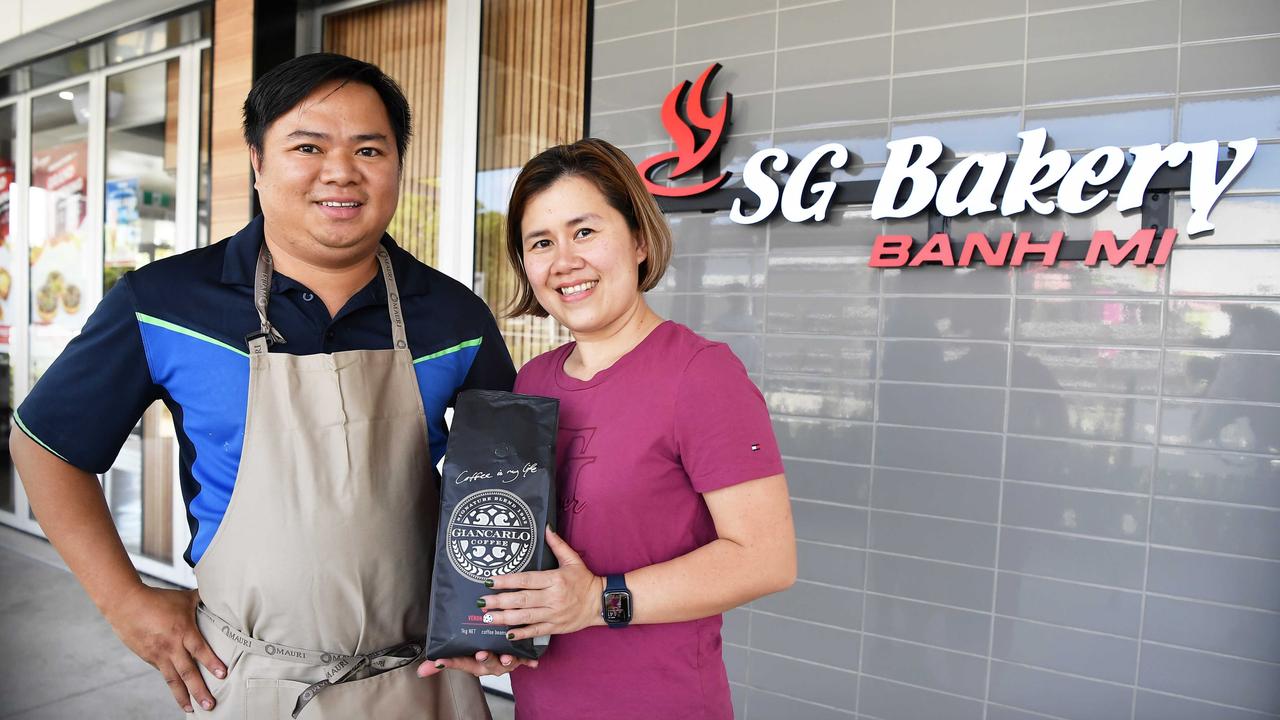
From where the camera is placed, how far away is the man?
1.23 metres

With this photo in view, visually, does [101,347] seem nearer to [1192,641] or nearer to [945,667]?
[945,667]

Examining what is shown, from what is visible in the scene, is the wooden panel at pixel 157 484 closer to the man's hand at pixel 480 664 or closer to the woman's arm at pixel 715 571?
the man's hand at pixel 480 664

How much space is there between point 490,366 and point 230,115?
2.80 m

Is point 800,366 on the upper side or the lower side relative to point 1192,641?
upper

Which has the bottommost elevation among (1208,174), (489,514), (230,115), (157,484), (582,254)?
(157,484)

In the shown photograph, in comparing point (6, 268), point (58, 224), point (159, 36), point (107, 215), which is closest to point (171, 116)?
point (159, 36)

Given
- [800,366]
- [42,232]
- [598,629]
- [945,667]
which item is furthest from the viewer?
[42,232]

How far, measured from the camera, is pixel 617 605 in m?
1.12

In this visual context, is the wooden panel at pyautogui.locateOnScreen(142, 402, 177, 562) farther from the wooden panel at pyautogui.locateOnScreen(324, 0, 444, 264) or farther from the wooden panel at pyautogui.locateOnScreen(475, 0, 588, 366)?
the wooden panel at pyautogui.locateOnScreen(475, 0, 588, 366)

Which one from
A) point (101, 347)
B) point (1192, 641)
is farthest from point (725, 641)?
point (101, 347)

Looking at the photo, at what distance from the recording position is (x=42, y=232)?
512 centimetres

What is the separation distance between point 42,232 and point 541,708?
556 centimetres

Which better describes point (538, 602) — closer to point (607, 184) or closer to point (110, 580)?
point (607, 184)

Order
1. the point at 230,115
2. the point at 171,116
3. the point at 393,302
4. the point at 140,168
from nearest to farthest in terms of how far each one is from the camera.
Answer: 1. the point at 393,302
2. the point at 230,115
3. the point at 171,116
4. the point at 140,168
